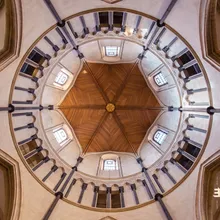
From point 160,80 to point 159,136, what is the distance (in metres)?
3.35

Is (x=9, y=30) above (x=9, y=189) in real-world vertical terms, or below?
above

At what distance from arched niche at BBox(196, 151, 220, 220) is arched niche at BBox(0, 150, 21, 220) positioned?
752 cm

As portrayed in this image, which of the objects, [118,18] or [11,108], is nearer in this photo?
[11,108]

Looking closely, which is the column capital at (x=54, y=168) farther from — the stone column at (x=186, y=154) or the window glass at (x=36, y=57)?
the stone column at (x=186, y=154)

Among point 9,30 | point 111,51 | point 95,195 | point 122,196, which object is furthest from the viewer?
point 111,51

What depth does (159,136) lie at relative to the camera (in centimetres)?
1609

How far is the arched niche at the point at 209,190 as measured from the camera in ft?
35.4

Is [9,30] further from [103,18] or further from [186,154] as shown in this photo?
[186,154]

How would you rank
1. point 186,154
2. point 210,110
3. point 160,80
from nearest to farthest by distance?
point 210,110, point 186,154, point 160,80

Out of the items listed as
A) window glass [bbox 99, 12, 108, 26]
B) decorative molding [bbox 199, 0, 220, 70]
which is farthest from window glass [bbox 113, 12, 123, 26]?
decorative molding [bbox 199, 0, 220, 70]

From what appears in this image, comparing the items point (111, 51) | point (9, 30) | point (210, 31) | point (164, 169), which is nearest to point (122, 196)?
point (164, 169)

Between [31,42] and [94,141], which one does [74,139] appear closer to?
[94,141]

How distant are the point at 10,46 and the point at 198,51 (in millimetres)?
7202

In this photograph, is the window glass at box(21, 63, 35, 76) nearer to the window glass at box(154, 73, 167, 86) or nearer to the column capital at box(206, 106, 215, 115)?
the window glass at box(154, 73, 167, 86)
